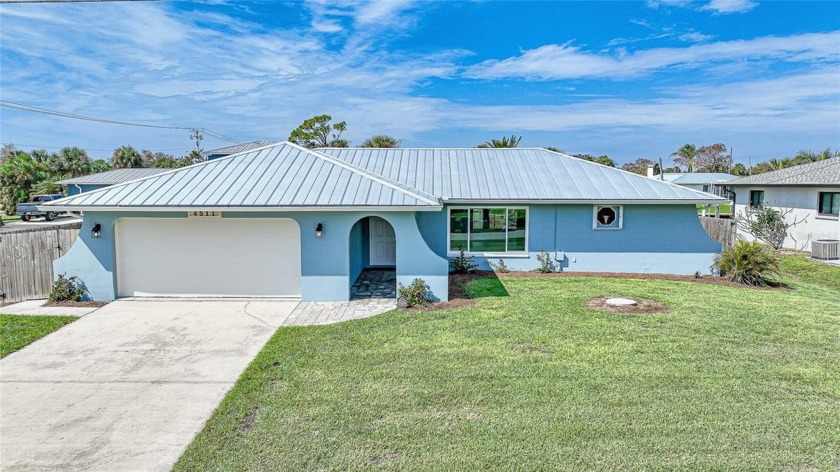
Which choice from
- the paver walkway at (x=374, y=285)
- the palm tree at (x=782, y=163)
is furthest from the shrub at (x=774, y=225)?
the palm tree at (x=782, y=163)

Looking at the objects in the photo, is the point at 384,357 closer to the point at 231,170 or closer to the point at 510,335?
the point at 510,335

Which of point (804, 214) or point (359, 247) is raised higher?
point (804, 214)

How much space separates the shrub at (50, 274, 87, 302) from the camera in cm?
1078

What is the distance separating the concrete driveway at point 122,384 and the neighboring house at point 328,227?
4.43 ft

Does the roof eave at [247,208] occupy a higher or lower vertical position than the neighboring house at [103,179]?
lower

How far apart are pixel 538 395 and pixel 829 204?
20.6 meters

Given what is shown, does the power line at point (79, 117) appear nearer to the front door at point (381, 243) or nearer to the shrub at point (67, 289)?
the shrub at point (67, 289)

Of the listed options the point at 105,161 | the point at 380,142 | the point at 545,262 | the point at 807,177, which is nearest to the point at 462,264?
the point at 545,262

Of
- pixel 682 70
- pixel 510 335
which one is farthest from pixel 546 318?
pixel 682 70

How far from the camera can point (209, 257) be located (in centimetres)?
1148

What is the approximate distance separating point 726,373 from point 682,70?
18.7 meters

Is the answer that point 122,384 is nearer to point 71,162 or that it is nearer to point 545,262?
point 545,262

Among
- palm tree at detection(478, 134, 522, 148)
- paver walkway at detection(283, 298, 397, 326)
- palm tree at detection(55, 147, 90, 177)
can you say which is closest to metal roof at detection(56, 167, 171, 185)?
palm tree at detection(55, 147, 90, 177)

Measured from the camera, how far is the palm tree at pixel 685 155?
73.0 meters
